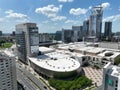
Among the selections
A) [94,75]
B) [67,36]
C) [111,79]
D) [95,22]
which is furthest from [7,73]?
[95,22]

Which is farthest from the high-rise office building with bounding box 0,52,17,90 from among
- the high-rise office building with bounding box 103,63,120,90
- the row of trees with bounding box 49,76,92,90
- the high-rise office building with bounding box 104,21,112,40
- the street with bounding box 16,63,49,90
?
the high-rise office building with bounding box 104,21,112,40

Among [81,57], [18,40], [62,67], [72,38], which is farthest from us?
[72,38]

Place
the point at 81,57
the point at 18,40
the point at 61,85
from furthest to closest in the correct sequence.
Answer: the point at 18,40 < the point at 81,57 < the point at 61,85

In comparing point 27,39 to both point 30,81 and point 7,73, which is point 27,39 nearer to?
point 30,81

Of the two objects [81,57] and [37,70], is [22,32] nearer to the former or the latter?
[37,70]

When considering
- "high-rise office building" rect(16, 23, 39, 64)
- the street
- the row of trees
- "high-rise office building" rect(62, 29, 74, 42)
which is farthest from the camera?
"high-rise office building" rect(62, 29, 74, 42)

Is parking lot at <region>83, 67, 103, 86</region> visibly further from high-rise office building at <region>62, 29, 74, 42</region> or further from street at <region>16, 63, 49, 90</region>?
high-rise office building at <region>62, 29, 74, 42</region>

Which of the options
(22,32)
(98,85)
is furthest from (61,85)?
(22,32)
